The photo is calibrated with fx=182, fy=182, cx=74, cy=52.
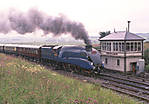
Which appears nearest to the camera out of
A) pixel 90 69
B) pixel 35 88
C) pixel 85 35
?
pixel 35 88

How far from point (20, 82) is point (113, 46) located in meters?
17.1

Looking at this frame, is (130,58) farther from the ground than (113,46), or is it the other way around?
(113,46)

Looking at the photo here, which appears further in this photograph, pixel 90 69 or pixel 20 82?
pixel 90 69

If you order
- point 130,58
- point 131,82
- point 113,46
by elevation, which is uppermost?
point 113,46

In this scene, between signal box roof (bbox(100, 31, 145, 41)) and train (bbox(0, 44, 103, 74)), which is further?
signal box roof (bbox(100, 31, 145, 41))

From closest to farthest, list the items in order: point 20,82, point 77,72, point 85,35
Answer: point 20,82
point 77,72
point 85,35

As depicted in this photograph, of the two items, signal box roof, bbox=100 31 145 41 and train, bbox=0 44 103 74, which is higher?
signal box roof, bbox=100 31 145 41

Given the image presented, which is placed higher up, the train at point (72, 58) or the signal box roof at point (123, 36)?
the signal box roof at point (123, 36)

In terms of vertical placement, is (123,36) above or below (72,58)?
above

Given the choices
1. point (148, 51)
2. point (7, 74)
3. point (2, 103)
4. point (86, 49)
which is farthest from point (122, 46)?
point (2, 103)

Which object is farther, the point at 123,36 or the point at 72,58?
the point at 123,36

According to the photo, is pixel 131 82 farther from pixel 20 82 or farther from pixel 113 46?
pixel 20 82

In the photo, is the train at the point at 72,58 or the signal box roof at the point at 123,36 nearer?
the train at the point at 72,58

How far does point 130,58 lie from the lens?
22.9 meters
